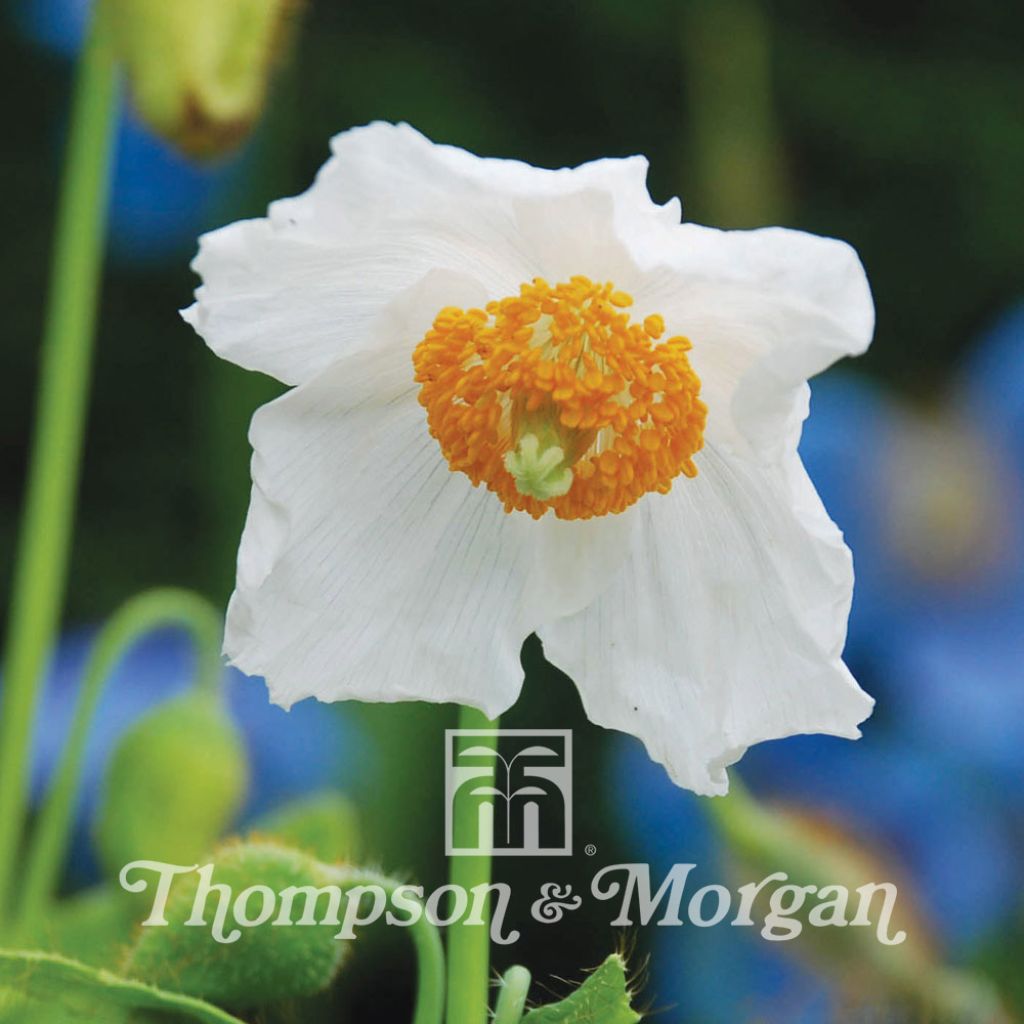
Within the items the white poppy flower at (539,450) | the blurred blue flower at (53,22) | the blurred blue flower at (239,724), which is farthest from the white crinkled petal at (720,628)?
the blurred blue flower at (53,22)

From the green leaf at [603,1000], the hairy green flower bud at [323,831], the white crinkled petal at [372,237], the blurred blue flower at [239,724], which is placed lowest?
the green leaf at [603,1000]

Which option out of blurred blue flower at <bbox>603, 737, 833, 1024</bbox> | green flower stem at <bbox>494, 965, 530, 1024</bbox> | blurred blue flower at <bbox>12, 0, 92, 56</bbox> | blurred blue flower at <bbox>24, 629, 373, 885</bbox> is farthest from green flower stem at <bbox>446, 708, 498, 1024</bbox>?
blurred blue flower at <bbox>12, 0, 92, 56</bbox>

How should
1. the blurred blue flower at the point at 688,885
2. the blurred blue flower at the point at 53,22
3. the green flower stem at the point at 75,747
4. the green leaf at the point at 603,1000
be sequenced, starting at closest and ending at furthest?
the green leaf at the point at 603,1000, the green flower stem at the point at 75,747, the blurred blue flower at the point at 688,885, the blurred blue flower at the point at 53,22

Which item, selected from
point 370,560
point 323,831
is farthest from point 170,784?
point 370,560

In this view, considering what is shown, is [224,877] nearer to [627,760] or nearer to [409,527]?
[409,527]

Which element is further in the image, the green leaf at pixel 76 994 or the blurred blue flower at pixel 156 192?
the blurred blue flower at pixel 156 192

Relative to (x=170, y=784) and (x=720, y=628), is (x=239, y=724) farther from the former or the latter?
(x=720, y=628)

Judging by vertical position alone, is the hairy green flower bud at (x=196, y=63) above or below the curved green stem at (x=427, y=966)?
above

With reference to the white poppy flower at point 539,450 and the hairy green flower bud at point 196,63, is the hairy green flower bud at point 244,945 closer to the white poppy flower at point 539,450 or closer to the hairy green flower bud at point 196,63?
the white poppy flower at point 539,450
